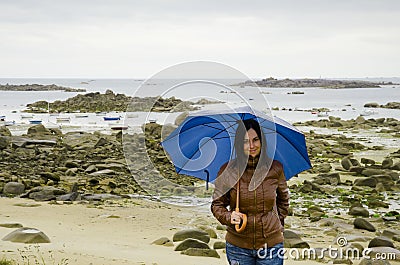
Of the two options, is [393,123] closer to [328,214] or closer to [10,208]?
[328,214]

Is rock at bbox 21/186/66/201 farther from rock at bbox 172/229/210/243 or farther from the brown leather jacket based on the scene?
the brown leather jacket

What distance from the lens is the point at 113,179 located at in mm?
18078

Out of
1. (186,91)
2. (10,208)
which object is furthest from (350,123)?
(186,91)

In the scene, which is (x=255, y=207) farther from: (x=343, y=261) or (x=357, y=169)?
(x=357, y=169)

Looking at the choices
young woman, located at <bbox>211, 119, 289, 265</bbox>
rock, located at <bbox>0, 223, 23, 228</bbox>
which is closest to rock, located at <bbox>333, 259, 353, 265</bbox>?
young woman, located at <bbox>211, 119, 289, 265</bbox>

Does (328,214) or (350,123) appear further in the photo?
(350,123)

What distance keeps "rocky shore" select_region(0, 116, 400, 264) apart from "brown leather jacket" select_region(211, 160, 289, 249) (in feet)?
3.61

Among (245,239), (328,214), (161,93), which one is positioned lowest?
(328,214)

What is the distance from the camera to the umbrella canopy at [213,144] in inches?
206

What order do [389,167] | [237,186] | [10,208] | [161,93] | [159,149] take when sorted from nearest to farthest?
[237,186], [161,93], [10,208], [389,167], [159,149]

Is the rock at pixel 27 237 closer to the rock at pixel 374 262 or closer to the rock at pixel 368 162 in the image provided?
the rock at pixel 374 262

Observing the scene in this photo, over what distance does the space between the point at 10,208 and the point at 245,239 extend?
9.89m

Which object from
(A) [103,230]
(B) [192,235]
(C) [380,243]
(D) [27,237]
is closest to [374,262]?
(C) [380,243]

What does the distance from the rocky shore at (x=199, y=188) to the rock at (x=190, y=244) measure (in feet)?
0.05
